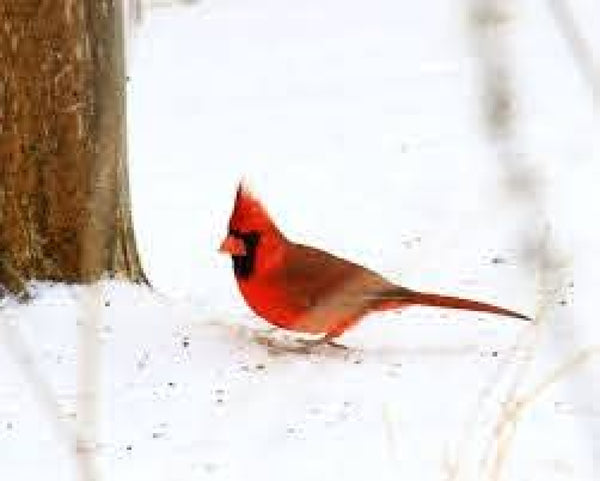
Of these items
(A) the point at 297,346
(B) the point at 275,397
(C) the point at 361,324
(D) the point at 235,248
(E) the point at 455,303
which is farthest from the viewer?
(C) the point at 361,324

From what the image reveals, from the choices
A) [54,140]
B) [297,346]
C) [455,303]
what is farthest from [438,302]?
[54,140]

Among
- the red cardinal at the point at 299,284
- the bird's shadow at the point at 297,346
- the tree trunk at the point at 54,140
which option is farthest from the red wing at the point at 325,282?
the tree trunk at the point at 54,140

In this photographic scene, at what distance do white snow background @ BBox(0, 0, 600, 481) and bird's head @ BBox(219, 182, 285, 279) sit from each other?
8.3 inches

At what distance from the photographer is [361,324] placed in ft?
10.7

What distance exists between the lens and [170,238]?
452 cm

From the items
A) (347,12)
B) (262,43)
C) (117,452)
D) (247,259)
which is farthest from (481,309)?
(347,12)

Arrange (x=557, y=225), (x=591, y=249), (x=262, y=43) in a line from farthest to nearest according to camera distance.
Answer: (x=262, y=43) < (x=557, y=225) < (x=591, y=249)

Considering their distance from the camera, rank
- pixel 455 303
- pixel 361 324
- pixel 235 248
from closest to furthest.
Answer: pixel 455 303 → pixel 235 248 → pixel 361 324

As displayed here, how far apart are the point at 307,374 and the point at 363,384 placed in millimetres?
123

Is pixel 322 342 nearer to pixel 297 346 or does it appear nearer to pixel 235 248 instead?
pixel 297 346

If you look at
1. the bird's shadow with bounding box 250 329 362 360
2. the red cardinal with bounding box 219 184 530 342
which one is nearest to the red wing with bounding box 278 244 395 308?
the red cardinal with bounding box 219 184 530 342

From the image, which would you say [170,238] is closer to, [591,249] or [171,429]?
[591,249]

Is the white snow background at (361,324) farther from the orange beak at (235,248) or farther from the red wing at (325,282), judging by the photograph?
the orange beak at (235,248)

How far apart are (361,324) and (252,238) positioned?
1.49ft
